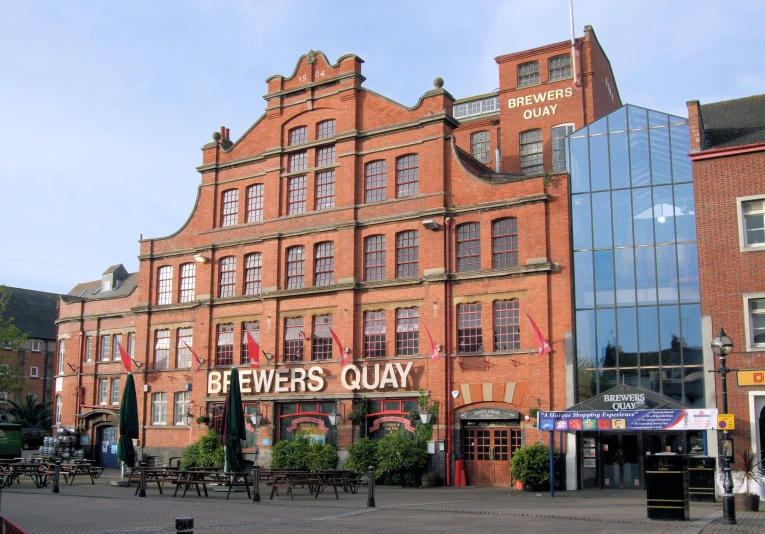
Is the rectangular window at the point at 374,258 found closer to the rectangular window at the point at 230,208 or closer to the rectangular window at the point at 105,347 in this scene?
the rectangular window at the point at 230,208

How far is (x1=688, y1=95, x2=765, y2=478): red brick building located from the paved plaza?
4.68 m

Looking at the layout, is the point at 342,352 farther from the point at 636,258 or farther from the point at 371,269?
the point at 636,258

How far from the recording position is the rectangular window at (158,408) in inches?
1537

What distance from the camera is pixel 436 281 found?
31125mm

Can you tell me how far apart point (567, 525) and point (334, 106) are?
2343 centimetres

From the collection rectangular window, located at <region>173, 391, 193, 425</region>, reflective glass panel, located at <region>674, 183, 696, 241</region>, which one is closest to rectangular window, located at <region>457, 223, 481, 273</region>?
reflective glass panel, located at <region>674, 183, 696, 241</region>

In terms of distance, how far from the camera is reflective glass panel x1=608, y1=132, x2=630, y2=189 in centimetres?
2848

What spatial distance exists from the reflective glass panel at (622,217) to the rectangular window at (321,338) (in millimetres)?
12526

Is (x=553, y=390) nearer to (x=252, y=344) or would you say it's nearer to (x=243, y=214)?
(x=252, y=344)

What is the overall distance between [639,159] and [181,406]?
23.9 m

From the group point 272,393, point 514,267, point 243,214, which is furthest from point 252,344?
point 514,267

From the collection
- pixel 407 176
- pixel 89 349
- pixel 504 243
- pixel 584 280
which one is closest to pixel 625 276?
pixel 584 280

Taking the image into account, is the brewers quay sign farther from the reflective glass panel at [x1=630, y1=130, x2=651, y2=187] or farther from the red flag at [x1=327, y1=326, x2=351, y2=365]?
the reflective glass panel at [x1=630, y1=130, x2=651, y2=187]

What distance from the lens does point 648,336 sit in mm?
27078
